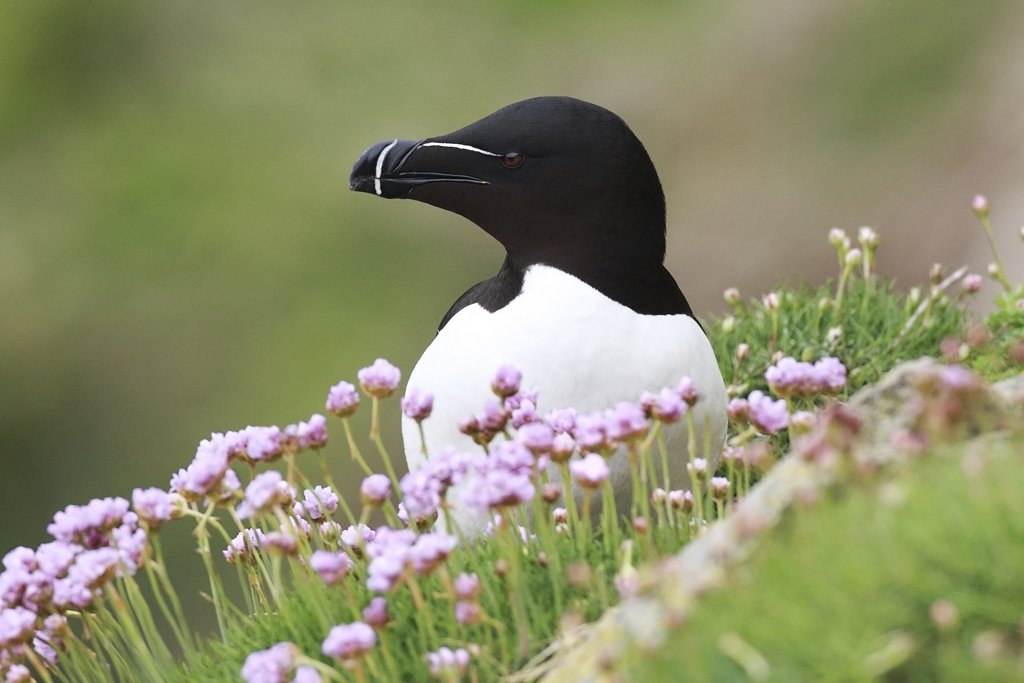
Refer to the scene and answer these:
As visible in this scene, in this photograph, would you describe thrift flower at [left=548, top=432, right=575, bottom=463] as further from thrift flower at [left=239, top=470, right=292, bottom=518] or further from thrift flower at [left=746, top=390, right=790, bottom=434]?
thrift flower at [left=239, top=470, right=292, bottom=518]

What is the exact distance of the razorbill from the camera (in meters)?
3.84

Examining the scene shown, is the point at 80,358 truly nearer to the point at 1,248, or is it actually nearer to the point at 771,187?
the point at 1,248

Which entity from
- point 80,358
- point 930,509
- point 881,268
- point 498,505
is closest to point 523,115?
point 498,505

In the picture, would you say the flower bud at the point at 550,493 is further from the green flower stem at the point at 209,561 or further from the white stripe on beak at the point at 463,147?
the white stripe on beak at the point at 463,147

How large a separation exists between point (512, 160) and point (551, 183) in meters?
0.14

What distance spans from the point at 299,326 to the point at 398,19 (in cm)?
468

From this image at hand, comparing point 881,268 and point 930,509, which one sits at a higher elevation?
point 881,268

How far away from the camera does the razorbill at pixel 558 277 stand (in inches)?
151

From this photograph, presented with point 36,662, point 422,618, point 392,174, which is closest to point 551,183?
point 392,174

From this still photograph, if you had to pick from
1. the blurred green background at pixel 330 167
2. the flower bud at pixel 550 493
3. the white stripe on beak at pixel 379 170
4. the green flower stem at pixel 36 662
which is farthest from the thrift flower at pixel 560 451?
the blurred green background at pixel 330 167

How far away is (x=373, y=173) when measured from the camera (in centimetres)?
423

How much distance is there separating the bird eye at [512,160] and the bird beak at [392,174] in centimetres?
11

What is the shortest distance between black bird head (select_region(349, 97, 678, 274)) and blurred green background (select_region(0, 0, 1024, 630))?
7636 mm

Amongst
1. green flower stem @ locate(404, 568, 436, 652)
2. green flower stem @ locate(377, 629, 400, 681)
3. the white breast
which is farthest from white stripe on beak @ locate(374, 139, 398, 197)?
green flower stem @ locate(377, 629, 400, 681)
